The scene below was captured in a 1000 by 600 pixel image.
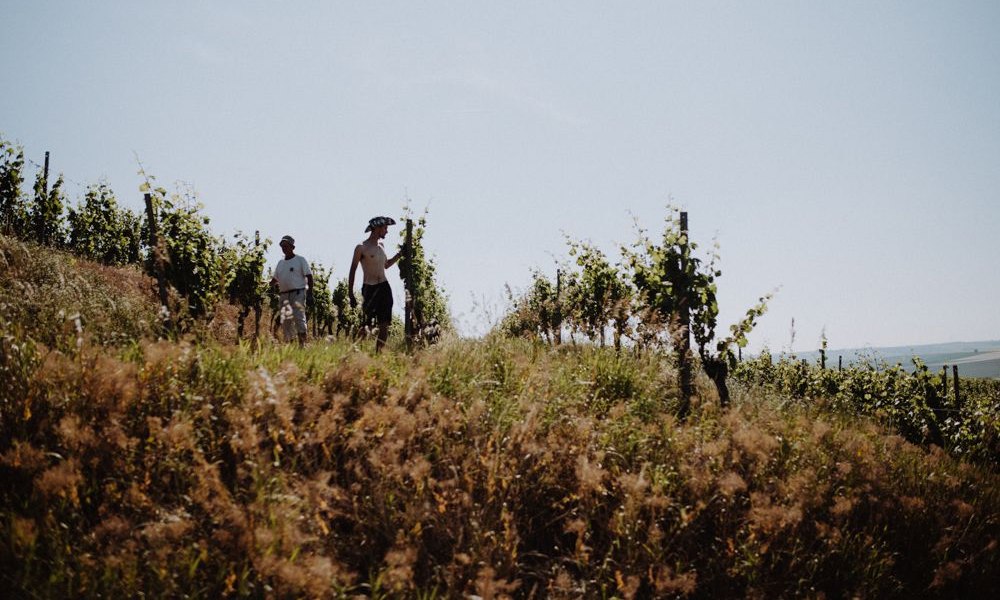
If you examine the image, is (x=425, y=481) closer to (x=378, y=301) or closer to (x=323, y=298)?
(x=378, y=301)

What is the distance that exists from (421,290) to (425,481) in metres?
11.2

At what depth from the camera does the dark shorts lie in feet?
23.2

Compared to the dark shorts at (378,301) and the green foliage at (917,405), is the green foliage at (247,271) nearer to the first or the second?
the dark shorts at (378,301)

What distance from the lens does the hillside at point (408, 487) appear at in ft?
8.19

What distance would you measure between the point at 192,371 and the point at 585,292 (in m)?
11.1

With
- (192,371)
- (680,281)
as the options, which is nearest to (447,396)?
(192,371)

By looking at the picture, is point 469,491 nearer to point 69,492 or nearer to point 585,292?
point 69,492

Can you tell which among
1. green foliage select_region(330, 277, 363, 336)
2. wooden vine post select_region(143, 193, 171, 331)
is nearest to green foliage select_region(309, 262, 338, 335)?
green foliage select_region(330, 277, 363, 336)

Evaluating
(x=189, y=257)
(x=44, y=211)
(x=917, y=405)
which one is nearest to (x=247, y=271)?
(x=189, y=257)

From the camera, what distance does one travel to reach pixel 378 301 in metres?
7.14

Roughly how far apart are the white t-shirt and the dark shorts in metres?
1.16

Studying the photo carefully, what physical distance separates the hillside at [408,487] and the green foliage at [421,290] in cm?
150

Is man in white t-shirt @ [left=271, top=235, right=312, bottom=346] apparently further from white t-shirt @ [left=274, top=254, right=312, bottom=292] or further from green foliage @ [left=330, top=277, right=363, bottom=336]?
green foliage @ [left=330, top=277, right=363, bottom=336]

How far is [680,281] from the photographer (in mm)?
7125
